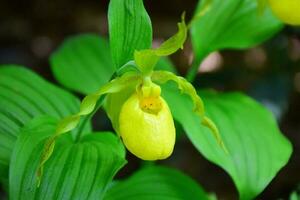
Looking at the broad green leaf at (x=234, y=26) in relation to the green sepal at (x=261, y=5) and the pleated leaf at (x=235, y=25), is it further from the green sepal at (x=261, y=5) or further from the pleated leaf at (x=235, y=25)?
the green sepal at (x=261, y=5)

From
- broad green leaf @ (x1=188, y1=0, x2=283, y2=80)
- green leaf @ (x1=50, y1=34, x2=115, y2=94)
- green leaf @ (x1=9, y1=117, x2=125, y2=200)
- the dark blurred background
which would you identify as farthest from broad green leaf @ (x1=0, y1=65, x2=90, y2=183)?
the dark blurred background

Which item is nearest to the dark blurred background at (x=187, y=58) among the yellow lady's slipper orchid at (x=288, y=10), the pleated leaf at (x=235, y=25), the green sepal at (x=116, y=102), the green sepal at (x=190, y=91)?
the pleated leaf at (x=235, y=25)

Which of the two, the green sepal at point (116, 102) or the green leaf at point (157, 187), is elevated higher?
the green sepal at point (116, 102)

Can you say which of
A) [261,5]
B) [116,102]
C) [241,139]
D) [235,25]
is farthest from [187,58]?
[116,102]

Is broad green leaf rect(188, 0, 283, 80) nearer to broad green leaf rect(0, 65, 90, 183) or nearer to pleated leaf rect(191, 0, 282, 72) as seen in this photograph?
pleated leaf rect(191, 0, 282, 72)

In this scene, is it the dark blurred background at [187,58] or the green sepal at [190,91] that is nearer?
the green sepal at [190,91]

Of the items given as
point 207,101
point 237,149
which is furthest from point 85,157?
point 207,101

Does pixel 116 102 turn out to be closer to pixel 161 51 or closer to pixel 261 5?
pixel 161 51
